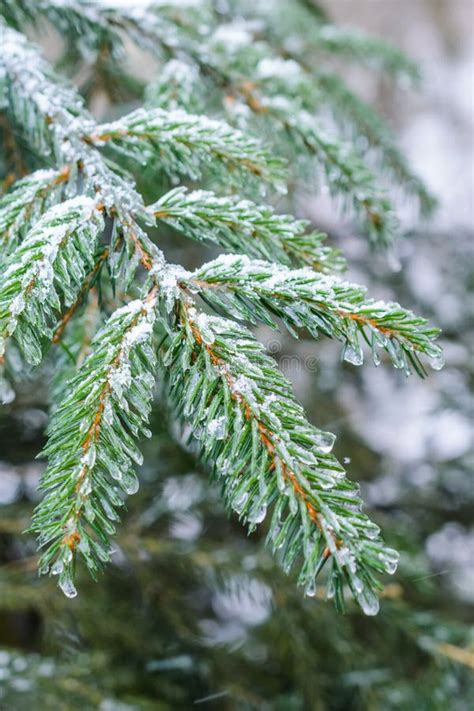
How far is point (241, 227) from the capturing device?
0.59m

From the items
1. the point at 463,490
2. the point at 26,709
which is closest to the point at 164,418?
the point at 26,709

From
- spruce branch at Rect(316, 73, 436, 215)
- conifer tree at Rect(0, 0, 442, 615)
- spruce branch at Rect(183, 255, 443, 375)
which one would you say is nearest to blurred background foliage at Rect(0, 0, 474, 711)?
spruce branch at Rect(316, 73, 436, 215)

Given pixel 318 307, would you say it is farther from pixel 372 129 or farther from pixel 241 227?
pixel 372 129

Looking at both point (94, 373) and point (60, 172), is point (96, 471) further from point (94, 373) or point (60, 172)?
point (60, 172)

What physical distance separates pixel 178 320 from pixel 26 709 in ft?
2.73

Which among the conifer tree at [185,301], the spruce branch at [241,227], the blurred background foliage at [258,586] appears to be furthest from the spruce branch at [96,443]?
the blurred background foliage at [258,586]

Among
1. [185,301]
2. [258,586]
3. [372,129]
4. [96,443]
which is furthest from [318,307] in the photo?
[258,586]

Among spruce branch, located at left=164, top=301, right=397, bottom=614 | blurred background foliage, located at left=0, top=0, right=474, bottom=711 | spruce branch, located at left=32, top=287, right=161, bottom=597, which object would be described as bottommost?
blurred background foliage, located at left=0, top=0, right=474, bottom=711

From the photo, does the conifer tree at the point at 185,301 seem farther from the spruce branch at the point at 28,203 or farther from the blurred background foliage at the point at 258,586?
the blurred background foliage at the point at 258,586

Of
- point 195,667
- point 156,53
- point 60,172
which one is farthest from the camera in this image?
point 195,667

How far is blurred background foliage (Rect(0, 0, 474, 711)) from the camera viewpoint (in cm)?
116

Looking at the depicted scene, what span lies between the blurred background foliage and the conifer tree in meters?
0.28

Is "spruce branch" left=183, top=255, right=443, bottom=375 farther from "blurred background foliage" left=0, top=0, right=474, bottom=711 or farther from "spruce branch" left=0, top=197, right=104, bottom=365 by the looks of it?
"blurred background foliage" left=0, top=0, right=474, bottom=711

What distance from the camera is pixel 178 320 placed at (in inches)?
20.1
